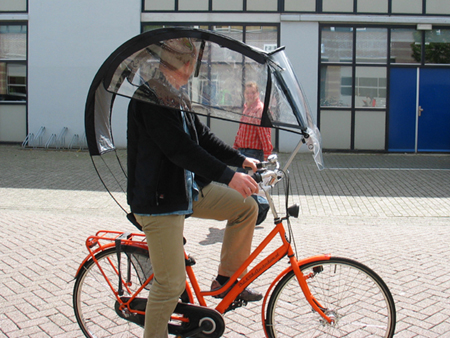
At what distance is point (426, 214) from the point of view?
7207 mm

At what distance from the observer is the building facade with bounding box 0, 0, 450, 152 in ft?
45.2

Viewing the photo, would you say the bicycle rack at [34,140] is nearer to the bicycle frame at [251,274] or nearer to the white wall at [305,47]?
the white wall at [305,47]

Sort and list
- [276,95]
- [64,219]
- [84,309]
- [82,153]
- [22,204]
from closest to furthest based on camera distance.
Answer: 1. [276,95]
2. [84,309]
3. [64,219]
4. [22,204]
5. [82,153]

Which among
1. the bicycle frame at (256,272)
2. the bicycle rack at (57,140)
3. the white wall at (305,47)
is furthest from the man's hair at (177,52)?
the bicycle rack at (57,140)

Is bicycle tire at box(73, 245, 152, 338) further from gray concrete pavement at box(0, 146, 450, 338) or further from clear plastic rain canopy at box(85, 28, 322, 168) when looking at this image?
clear plastic rain canopy at box(85, 28, 322, 168)

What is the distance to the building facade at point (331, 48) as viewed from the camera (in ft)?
45.2

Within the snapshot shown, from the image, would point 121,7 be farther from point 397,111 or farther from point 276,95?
point 276,95

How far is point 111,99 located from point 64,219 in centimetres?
442

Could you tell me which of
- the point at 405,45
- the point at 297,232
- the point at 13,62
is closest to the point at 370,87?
the point at 405,45

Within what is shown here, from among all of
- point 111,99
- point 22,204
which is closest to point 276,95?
point 111,99

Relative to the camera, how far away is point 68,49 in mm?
Result: 14414

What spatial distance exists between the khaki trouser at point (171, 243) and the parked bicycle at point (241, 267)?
0.15 meters

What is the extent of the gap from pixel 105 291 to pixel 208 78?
1.54m

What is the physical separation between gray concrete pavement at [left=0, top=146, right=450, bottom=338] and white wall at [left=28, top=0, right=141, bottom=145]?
299 cm
